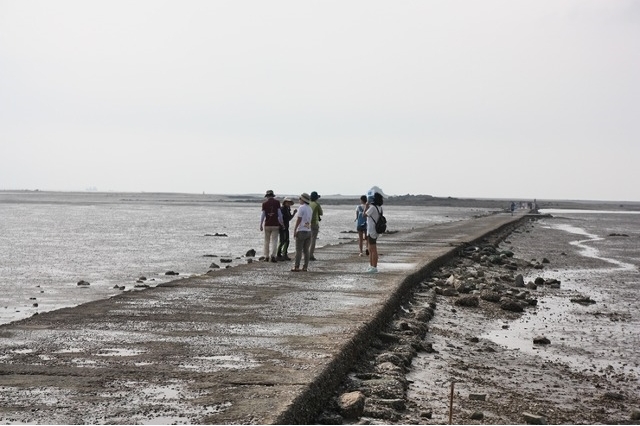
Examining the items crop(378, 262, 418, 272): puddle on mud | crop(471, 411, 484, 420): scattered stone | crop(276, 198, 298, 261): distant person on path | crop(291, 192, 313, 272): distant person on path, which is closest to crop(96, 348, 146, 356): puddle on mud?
crop(471, 411, 484, 420): scattered stone

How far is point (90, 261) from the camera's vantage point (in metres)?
25.9

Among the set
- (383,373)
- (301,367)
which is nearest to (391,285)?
(383,373)

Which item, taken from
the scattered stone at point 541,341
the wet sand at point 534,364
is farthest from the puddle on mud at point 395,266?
the scattered stone at point 541,341

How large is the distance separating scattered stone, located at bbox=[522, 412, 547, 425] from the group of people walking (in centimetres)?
812

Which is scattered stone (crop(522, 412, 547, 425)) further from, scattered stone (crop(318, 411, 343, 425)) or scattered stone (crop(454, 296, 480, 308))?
scattered stone (crop(454, 296, 480, 308))

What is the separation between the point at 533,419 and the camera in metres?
7.09

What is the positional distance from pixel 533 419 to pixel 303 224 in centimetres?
950

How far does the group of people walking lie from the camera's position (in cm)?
1534

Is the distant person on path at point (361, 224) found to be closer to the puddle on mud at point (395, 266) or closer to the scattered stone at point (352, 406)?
the puddle on mud at point (395, 266)

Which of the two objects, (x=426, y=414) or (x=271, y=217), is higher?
(x=271, y=217)

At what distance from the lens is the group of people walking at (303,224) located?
1534cm

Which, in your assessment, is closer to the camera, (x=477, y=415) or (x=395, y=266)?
(x=477, y=415)

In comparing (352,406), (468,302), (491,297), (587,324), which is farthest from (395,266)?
(352,406)

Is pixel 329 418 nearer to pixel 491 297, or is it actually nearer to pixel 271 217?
pixel 491 297
